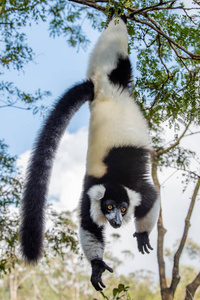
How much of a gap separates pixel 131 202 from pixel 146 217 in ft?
1.13

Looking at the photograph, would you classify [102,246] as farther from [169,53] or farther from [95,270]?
[169,53]

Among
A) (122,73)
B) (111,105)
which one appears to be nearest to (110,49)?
(122,73)

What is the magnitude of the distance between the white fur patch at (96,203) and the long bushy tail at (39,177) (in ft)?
1.50

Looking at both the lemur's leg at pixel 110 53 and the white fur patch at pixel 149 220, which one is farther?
the lemur's leg at pixel 110 53

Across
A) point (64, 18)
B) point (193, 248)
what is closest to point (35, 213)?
point (64, 18)

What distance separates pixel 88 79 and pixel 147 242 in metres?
1.43

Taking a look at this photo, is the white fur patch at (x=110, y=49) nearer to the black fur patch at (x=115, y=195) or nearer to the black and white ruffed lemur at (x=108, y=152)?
the black and white ruffed lemur at (x=108, y=152)

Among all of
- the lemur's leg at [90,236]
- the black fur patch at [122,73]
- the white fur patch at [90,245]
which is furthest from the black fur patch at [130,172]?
the black fur patch at [122,73]

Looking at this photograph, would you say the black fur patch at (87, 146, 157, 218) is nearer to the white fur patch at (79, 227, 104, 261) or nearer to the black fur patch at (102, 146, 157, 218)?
the black fur patch at (102, 146, 157, 218)

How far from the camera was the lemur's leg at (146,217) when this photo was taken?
2998 millimetres

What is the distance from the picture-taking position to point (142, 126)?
3006 millimetres

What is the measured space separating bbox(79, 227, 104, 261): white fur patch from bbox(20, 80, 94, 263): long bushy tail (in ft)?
2.58

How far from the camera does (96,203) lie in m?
2.74

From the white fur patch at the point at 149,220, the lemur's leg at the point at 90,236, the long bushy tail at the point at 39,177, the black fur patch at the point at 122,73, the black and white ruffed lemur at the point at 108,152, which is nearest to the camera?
the long bushy tail at the point at 39,177
